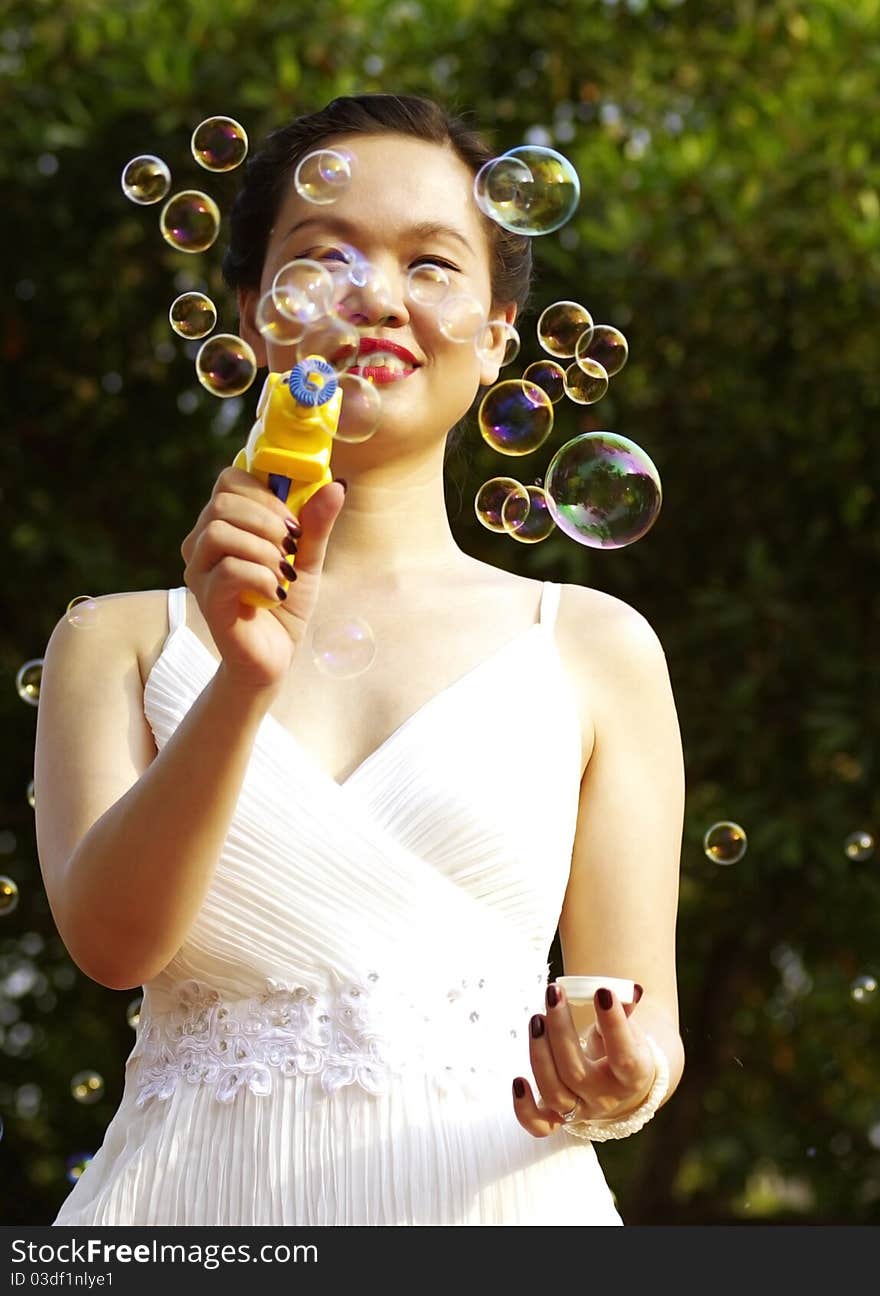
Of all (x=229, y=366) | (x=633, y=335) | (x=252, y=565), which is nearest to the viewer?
(x=252, y=565)

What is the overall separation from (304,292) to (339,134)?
1.33 feet

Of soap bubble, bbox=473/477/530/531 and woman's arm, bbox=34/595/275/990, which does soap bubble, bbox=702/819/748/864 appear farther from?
woman's arm, bbox=34/595/275/990

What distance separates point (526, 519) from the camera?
9.77ft

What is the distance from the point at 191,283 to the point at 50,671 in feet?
9.66

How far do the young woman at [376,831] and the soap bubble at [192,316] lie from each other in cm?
25

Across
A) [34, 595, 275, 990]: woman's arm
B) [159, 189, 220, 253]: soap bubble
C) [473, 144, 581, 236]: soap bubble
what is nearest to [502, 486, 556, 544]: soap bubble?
[473, 144, 581, 236]: soap bubble

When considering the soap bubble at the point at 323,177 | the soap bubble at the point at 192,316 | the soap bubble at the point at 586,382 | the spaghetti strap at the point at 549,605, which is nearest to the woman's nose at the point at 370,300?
the soap bubble at the point at 323,177

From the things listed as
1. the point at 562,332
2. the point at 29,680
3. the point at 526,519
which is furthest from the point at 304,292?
the point at 29,680

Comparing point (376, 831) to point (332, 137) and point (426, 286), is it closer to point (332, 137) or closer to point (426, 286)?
point (426, 286)

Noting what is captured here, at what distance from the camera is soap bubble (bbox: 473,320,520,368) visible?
8.30 ft

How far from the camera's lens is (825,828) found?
4984 mm

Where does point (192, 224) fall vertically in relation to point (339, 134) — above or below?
below

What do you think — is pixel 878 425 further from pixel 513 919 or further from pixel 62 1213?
pixel 62 1213

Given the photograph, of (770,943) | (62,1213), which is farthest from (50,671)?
(770,943)
